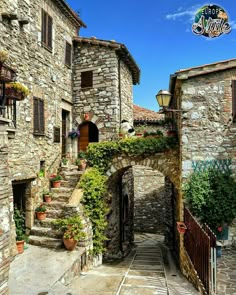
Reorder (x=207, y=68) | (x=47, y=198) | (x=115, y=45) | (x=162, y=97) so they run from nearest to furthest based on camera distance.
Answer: (x=162, y=97) < (x=207, y=68) < (x=47, y=198) < (x=115, y=45)

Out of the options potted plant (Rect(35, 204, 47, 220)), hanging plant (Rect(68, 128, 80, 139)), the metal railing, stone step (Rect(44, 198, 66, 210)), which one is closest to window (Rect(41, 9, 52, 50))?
hanging plant (Rect(68, 128, 80, 139))

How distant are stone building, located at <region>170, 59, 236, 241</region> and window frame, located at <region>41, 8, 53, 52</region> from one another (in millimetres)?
5420

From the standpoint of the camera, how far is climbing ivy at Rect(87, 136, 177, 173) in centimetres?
993

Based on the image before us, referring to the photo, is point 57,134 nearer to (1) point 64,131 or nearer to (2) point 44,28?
(1) point 64,131

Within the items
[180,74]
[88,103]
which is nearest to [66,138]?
[88,103]

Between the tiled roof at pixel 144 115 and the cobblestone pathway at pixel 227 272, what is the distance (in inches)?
433

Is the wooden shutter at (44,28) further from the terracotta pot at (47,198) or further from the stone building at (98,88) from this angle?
the terracotta pot at (47,198)

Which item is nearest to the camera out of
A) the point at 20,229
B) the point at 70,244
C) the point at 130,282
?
the point at 130,282

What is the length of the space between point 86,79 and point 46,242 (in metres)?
7.87

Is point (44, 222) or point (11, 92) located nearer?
point (11, 92)

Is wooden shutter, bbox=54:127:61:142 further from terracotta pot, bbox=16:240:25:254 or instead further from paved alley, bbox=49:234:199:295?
paved alley, bbox=49:234:199:295

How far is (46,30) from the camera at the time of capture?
1116 cm

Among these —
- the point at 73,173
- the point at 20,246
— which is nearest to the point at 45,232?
the point at 20,246

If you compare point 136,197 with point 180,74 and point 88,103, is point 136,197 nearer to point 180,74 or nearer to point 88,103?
point 88,103
